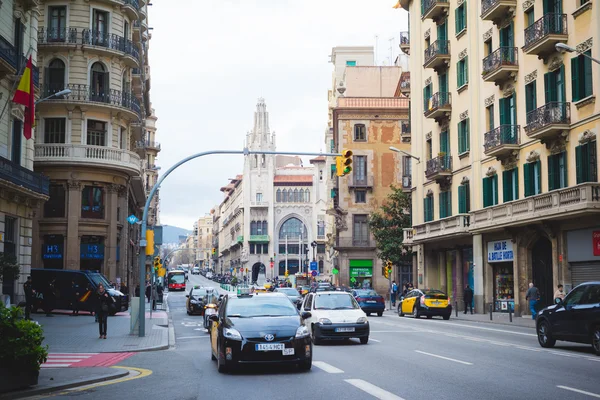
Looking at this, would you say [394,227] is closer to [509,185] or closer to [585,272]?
[509,185]

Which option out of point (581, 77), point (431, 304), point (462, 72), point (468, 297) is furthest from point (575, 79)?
point (468, 297)

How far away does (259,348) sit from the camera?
13906 millimetres

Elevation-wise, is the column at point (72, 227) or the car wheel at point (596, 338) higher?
the column at point (72, 227)

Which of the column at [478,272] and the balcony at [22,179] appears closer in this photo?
the balcony at [22,179]

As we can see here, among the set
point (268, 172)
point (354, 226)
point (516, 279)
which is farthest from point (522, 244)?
point (268, 172)

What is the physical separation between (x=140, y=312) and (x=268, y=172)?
5137 inches

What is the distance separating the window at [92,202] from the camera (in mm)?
45125

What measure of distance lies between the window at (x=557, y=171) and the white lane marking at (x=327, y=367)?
788 inches

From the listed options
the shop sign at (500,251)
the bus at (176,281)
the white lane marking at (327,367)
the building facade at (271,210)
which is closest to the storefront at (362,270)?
the bus at (176,281)

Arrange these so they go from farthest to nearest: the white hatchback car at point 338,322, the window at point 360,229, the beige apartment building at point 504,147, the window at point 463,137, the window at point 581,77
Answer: the window at point 360,229, the window at point 463,137, the beige apartment building at point 504,147, the window at point 581,77, the white hatchback car at point 338,322

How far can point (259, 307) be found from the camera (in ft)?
51.3

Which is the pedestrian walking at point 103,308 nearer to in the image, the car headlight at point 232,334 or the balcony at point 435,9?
the car headlight at point 232,334

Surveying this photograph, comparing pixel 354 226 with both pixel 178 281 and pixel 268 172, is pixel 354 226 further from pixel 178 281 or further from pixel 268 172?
pixel 268 172

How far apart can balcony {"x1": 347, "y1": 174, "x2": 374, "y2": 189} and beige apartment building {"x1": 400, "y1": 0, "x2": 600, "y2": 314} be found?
1970 centimetres
